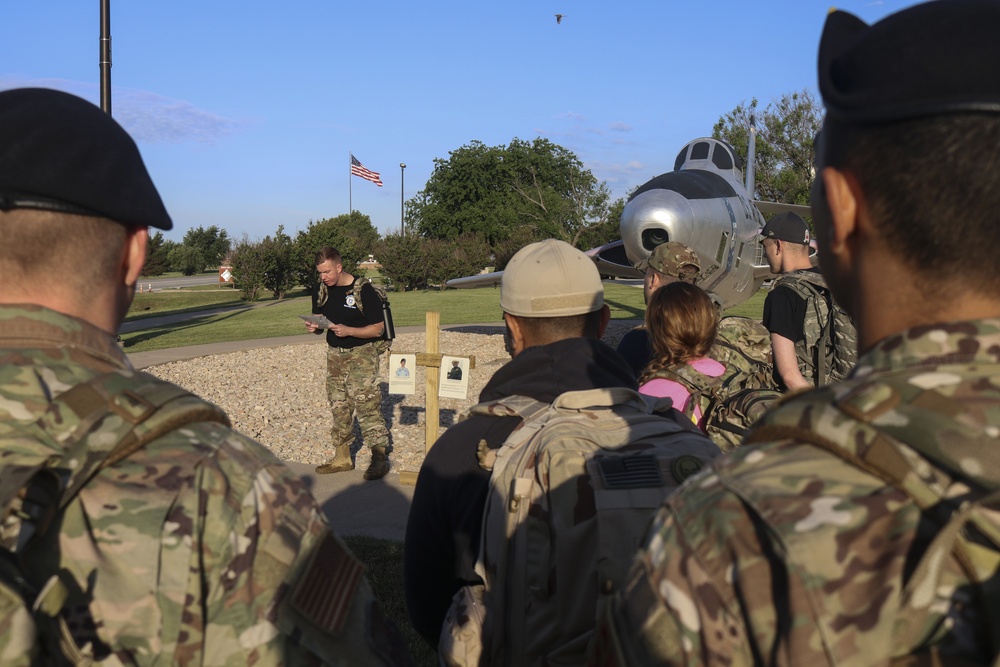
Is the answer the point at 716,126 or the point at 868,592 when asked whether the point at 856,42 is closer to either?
the point at 868,592

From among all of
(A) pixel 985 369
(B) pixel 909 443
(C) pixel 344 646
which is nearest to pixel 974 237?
(A) pixel 985 369

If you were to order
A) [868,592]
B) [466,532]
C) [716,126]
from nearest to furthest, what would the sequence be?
1. [868,592]
2. [466,532]
3. [716,126]

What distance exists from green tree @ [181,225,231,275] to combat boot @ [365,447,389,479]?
7147 cm

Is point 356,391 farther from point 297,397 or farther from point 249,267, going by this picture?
point 249,267

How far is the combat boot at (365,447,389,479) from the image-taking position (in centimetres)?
793

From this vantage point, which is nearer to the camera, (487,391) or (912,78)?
(912,78)

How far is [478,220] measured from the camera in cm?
7681

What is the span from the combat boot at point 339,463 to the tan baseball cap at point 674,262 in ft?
13.4

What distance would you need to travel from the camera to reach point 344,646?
1525 millimetres

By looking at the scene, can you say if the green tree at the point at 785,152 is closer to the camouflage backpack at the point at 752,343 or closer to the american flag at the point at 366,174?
the american flag at the point at 366,174

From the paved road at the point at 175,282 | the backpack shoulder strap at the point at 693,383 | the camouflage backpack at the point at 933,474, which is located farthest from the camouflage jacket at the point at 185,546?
the paved road at the point at 175,282

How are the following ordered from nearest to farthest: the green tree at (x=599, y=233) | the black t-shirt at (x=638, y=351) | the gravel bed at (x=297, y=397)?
1. the black t-shirt at (x=638, y=351)
2. the gravel bed at (x=297, y=397)
3. the green tree at (x=599, y=233)

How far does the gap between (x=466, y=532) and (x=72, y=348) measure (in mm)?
1245

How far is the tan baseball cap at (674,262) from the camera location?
18.0 ft
